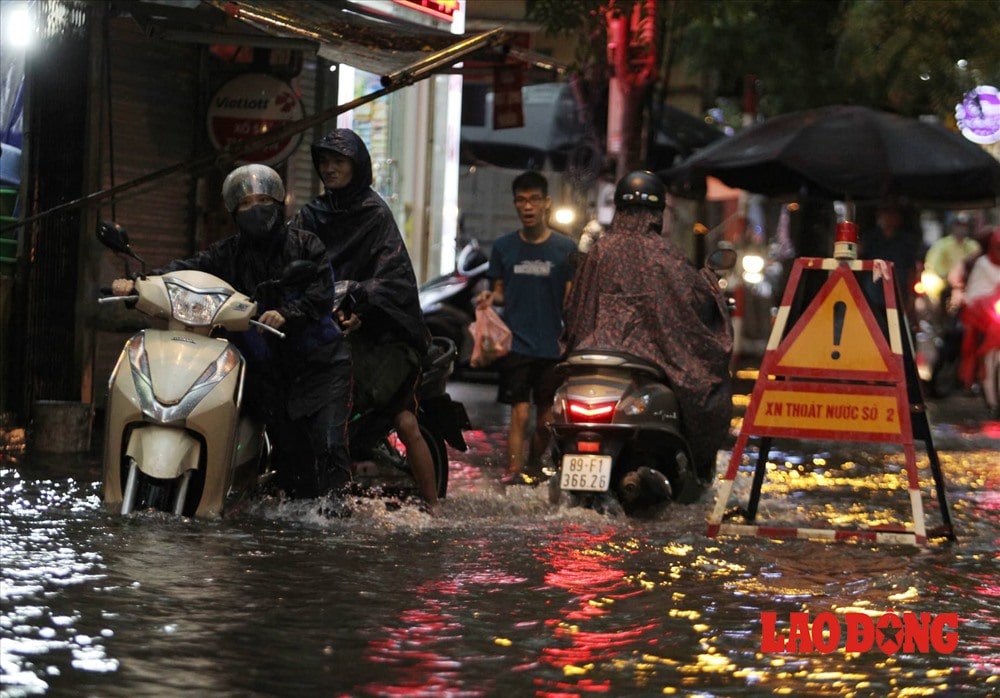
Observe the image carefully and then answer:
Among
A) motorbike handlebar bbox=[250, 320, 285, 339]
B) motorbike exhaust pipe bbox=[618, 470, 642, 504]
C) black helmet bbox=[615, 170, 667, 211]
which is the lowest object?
motorbike exhaust pipe bbox=[618, 470, 642, 504]

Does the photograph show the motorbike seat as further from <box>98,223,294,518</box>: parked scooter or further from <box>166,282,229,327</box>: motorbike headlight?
<box>166,282,229,327</box>: motorbike headlight

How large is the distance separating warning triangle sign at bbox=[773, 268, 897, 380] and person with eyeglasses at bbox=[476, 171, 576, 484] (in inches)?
120

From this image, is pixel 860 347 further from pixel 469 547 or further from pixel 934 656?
pixel 934 656

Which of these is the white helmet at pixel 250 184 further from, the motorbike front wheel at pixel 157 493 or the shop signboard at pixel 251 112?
the shop signboard at pixel 251 112

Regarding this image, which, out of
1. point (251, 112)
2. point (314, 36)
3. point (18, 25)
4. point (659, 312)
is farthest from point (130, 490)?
point (251, 112)

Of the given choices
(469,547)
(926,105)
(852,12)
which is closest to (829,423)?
(469,547)

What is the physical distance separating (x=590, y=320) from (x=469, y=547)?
216 centimetres

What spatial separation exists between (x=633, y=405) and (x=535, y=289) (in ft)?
9.03

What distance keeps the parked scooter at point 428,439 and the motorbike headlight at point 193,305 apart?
64.3 inches

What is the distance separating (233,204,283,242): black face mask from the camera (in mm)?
8352

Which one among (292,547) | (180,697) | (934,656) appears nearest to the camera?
(180,697)

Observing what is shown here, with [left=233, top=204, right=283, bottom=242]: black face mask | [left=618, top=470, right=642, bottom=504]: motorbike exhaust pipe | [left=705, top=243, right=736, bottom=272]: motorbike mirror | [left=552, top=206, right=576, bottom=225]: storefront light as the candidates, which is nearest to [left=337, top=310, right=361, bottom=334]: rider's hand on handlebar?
[left=233, top=204, right=283, bottom=242]: black face mask

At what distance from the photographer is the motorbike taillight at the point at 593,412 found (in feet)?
30.1

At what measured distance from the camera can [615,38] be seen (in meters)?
20.9
